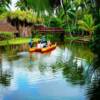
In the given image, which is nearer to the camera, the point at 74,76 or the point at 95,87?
the point at 95,87

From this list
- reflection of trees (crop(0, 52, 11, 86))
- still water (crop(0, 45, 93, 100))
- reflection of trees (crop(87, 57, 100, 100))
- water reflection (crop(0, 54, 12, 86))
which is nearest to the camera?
reflection of trees (crop(87, 57, 100, 100))

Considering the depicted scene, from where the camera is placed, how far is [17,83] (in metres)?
17.6

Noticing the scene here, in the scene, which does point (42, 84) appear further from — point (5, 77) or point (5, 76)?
point (5, 76)

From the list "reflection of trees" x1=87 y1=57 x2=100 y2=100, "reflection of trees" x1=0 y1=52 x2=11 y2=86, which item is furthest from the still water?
"reflection of trees" x1=87 y1=57 x2=100 y2=100

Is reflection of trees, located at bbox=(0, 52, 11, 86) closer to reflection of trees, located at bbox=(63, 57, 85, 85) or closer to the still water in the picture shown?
Result: the still water

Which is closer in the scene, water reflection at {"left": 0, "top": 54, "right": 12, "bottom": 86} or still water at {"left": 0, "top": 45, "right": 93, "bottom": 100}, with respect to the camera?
still water at {"left": 0, "top": 45, "right": 93, "bottom": 100}

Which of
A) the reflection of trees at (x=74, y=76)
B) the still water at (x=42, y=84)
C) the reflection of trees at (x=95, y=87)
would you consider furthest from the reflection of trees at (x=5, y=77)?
the reflection of trees at (x=95, y=87)

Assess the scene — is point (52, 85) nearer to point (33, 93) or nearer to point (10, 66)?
point (33, 93)

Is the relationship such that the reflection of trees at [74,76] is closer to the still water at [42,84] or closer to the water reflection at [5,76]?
the still water at [42,84]

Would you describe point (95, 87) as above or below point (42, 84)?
above

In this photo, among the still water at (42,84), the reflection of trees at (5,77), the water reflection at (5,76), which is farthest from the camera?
the water reflection at (5,76)

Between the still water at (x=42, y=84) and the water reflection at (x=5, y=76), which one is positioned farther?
the water reflection at (x=5, y=76)

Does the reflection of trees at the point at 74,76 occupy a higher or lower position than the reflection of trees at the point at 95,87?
lower

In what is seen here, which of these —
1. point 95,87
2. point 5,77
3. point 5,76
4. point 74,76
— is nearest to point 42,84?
point 74,76
